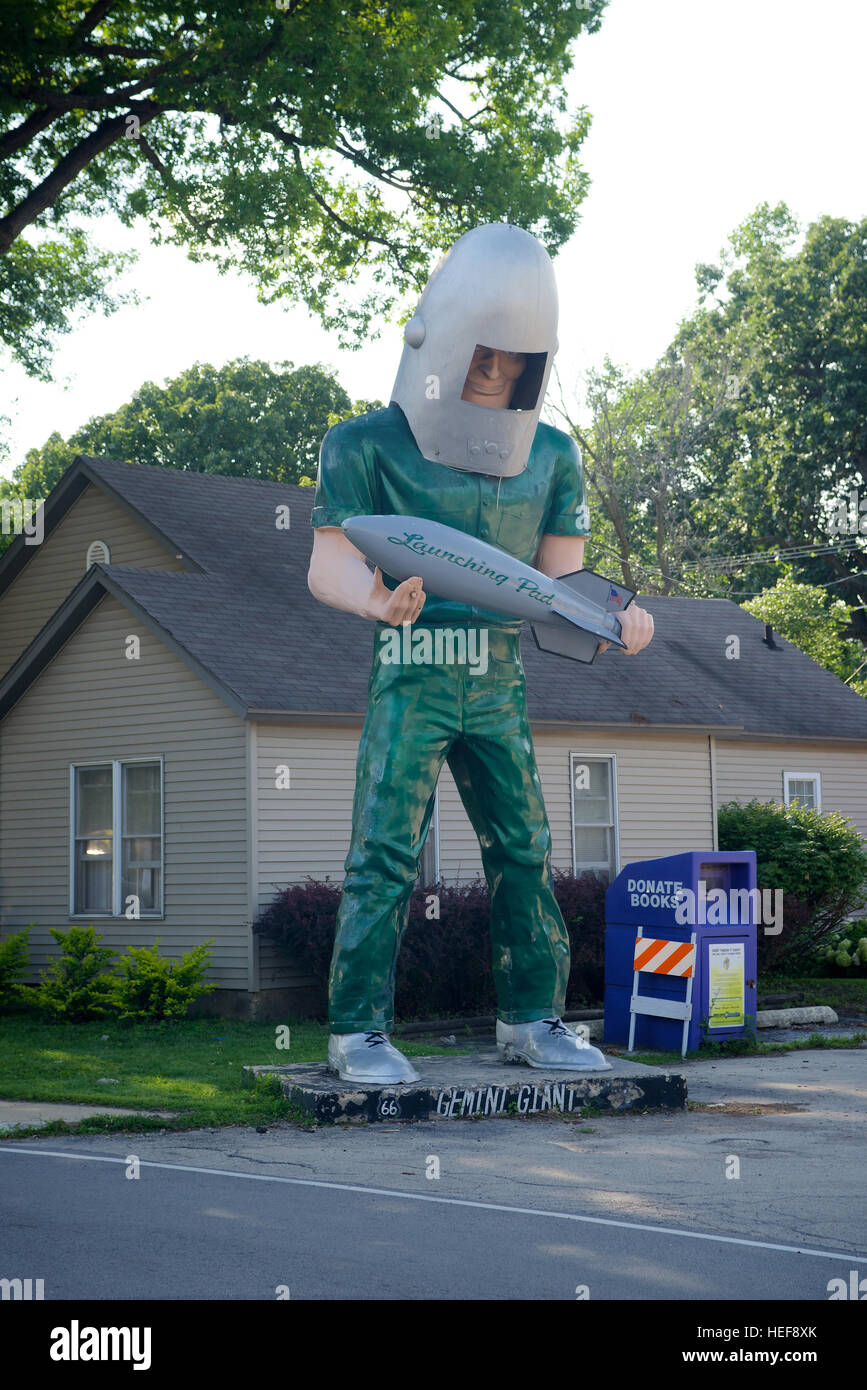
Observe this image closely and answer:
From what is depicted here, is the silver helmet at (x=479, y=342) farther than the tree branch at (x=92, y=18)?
No

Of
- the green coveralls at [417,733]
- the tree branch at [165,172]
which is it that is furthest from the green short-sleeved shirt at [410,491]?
the tree branch at [165,172]

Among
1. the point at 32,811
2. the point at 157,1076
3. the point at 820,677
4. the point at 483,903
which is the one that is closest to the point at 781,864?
the point at 483,903

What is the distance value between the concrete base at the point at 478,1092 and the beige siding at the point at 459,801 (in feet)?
18.9

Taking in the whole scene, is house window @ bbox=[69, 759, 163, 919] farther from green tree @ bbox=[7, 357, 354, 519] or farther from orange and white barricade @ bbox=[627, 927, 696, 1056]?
green tree @ bbox=[7, 357, 354, 519]

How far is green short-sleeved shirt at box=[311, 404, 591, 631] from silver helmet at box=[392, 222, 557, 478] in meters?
0.07

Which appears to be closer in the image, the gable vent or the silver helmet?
the silver helmet

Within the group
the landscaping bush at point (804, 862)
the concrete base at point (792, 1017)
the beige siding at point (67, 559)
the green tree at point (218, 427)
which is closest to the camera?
the concrete base at point (792, 1017)

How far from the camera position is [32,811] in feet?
55.3

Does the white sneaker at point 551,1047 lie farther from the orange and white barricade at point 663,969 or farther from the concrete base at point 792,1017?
the concrete base at point 792,1017

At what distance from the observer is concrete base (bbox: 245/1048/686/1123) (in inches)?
316

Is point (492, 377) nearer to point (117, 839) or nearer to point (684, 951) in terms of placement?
point (684, 951)

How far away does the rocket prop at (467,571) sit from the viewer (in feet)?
24.4

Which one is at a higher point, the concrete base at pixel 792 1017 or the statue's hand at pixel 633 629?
the statue's hand at pixel 633 629

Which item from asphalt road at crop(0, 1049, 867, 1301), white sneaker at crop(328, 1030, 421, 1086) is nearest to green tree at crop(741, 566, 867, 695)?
asphalt road at crop(0, 1049, 867, 1301)
